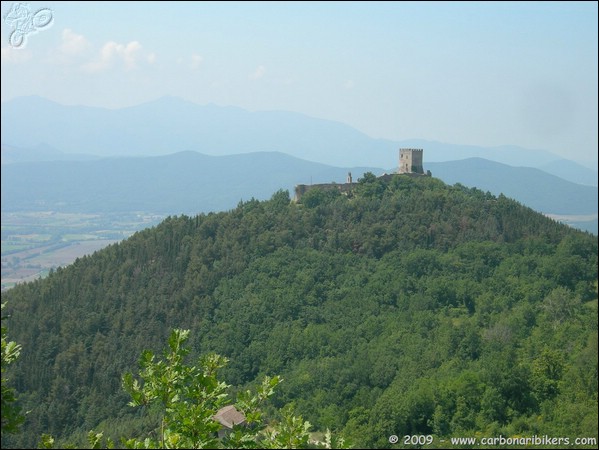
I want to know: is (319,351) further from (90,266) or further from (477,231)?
(90,266)

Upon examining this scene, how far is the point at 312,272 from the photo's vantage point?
4697 centimetres

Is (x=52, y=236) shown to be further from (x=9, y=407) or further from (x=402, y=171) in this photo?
(x=9, y=407)

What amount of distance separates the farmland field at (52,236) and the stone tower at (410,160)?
58.6 metres

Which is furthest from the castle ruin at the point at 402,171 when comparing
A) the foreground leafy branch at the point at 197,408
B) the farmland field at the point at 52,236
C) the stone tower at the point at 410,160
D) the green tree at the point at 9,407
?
the farmland field at the point at 52,236

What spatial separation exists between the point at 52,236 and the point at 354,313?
404ft

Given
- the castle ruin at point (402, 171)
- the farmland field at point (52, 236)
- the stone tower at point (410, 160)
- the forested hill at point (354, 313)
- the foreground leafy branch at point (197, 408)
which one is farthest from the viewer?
the farmland field at point (52, 236)

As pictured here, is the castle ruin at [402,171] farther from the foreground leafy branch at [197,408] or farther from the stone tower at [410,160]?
the foreground leafy branch at [197,408]

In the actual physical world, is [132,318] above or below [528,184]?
below

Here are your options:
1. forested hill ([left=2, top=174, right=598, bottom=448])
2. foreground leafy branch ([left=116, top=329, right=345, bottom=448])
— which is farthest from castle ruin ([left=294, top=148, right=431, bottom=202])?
foreground leafy branch ([left=116, top=329, right=345, bottom=448])

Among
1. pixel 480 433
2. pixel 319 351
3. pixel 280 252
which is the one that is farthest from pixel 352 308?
pixel 480 433

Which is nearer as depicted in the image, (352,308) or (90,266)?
Answer: (352,308)

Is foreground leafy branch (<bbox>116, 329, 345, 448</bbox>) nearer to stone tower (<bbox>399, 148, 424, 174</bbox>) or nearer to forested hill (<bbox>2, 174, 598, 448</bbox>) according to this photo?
forested hill (<bbox>2, 174, 598, 448</bbox>)

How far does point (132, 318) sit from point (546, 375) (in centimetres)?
2707

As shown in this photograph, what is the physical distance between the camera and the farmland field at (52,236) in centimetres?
12175
